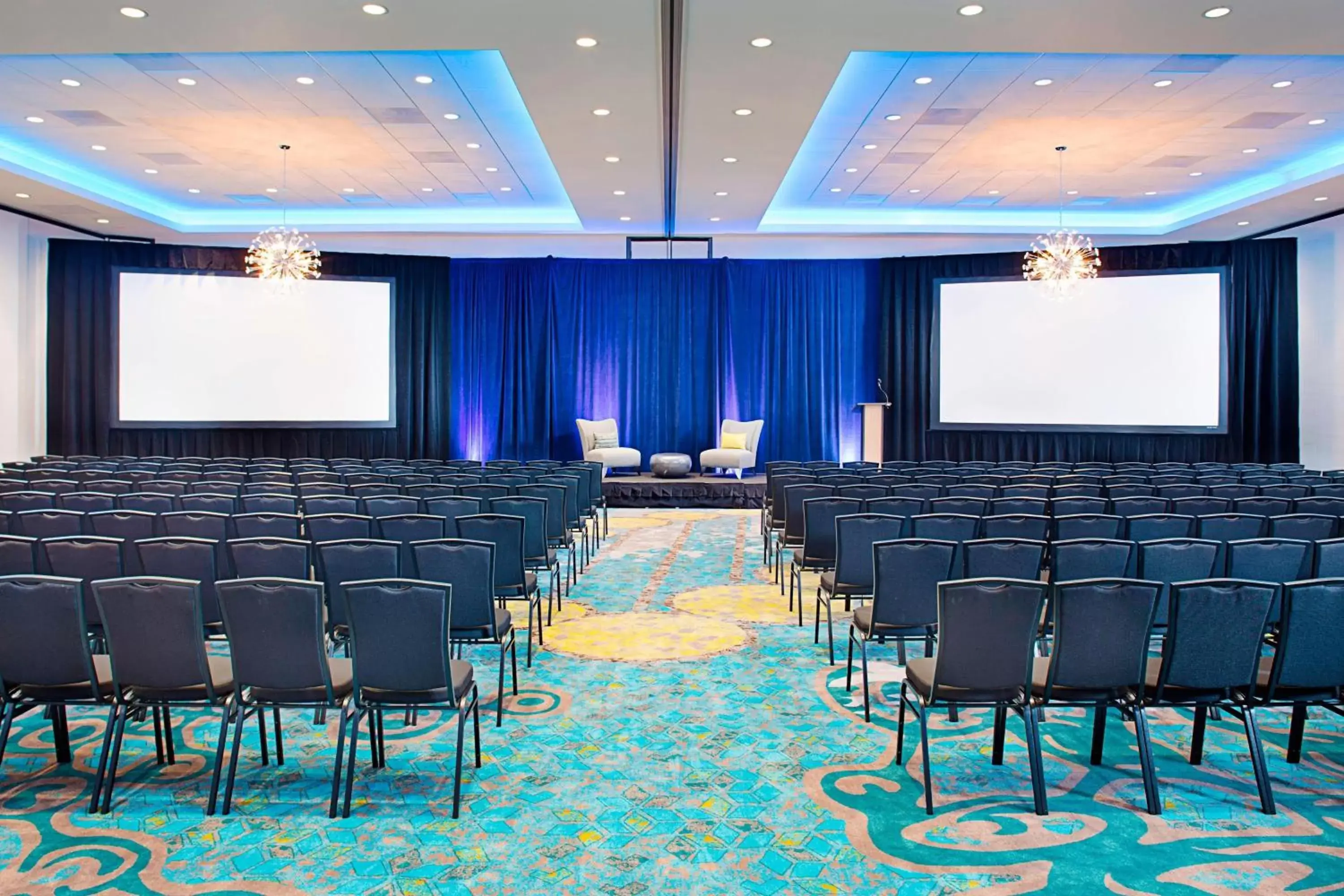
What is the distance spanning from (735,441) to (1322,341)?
9.43 meters

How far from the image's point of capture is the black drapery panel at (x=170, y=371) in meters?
15.3

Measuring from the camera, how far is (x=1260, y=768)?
11.8 ft

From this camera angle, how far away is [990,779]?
12.7ft

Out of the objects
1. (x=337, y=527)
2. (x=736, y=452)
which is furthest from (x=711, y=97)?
(x=736, y=452)

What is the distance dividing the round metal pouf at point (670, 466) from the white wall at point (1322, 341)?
395 inches

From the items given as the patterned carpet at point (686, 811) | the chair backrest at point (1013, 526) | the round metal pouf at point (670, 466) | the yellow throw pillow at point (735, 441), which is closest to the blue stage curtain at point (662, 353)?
the yellow throw pillow at point (735, 441)

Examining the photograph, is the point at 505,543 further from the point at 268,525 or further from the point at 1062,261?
the point at 1062,261

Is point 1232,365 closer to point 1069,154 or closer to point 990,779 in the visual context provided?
point 1069,154

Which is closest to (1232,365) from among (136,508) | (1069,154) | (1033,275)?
(1033,275)

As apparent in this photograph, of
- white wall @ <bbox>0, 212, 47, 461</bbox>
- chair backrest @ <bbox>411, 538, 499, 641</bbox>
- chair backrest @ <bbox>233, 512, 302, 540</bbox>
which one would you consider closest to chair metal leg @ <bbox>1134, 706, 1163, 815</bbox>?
chair backrest @ <bbox>411, 538, 499, 641</bbox>

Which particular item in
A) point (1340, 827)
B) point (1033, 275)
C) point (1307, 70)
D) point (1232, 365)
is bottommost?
point (1340, 827)

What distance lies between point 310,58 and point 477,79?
150 cm

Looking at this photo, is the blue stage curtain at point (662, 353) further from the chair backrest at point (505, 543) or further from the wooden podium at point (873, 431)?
the chair backrest at point (505, 543)

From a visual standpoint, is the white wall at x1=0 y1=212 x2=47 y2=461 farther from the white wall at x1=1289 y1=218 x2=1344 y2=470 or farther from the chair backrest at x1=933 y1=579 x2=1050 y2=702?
the white wall at x1=1289 y1=218 x2=1344 y2=470
